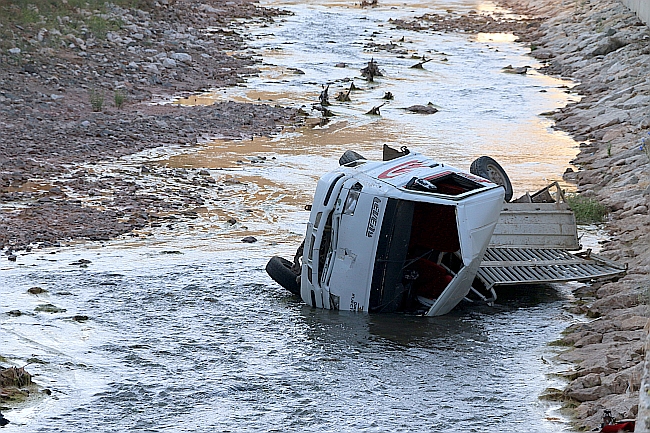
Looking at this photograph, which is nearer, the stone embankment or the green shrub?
the stone embankment

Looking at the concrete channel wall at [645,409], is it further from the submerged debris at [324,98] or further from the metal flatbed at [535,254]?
the submerged debris at [324,98]

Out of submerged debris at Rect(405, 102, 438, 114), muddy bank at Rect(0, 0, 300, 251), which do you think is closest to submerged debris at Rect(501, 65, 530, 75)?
submerged debris at Rect(405, 102, 438, 114)

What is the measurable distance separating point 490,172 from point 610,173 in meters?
4.08

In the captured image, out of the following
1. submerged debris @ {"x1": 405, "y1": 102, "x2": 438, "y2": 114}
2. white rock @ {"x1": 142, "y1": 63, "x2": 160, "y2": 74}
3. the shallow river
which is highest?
white rock @ {"x1": 142, "y1": 63, "x2": 160, "y2": 74}

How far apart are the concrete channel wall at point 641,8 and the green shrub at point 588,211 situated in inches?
656

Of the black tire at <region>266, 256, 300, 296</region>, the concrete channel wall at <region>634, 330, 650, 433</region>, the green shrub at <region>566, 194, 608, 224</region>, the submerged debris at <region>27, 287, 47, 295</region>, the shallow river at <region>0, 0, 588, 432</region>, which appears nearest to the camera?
the concrete channel wall at <region>634, 330, 650, 433</region>

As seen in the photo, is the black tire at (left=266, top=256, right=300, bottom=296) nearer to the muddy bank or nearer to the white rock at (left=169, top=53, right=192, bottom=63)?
the muddy bank

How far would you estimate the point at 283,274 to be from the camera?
1163cm

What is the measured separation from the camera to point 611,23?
3222 cm

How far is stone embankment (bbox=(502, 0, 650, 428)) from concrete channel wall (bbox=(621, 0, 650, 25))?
256 mm

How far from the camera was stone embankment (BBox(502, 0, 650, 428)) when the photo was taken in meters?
8.34

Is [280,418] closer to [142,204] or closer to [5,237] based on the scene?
[5,237]

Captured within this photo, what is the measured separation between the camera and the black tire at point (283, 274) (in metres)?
11.5

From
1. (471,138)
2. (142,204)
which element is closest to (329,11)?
(471,138)
